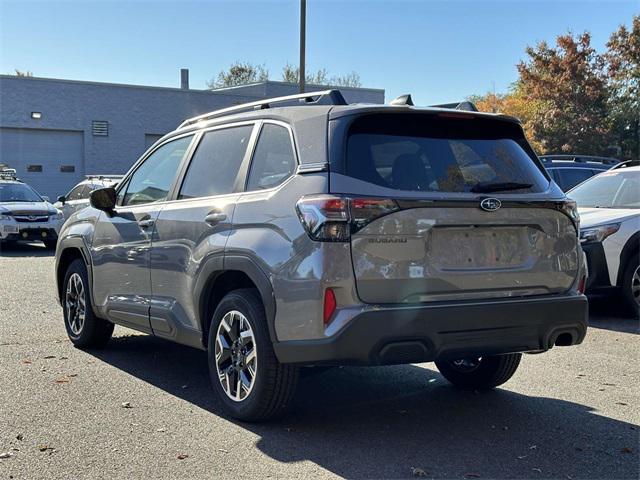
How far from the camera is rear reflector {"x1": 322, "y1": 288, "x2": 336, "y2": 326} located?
411cm

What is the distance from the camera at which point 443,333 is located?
422 cm

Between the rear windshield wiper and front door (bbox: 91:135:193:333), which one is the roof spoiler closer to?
the rear windshield wiper

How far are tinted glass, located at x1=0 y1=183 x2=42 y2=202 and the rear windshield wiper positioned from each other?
1546 centimetres

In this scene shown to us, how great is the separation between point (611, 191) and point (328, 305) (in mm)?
6572

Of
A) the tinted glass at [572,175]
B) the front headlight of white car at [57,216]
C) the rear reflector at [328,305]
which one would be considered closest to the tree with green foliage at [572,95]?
the tinted glass at [572,175]

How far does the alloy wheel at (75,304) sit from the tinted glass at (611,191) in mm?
6156

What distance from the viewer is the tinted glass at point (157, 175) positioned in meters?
5.94

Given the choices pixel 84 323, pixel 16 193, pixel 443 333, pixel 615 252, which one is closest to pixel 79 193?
pixel 16 193

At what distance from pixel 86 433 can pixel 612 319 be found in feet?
20.6

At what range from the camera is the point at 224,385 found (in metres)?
4.97

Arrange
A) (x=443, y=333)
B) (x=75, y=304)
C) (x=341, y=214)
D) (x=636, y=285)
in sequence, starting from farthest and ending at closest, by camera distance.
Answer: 1. (x=636, y=285)
2. (x=75, y=304)
3. (x=443, y=333)
4. (x=341, y=214)

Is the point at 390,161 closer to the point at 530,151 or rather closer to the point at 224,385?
the point at 530,151

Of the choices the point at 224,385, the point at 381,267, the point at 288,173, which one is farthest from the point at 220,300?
the point at 381,267

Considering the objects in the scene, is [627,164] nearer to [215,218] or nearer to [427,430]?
[427,430]
